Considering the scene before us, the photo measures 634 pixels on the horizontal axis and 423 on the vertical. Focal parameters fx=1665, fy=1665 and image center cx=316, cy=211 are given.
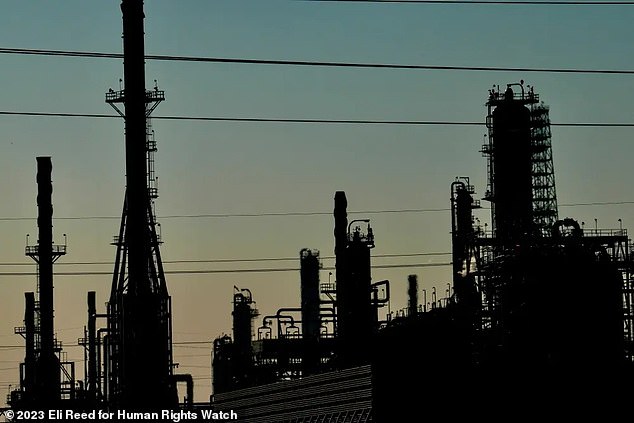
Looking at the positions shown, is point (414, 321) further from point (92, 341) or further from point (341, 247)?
point (92, 341)

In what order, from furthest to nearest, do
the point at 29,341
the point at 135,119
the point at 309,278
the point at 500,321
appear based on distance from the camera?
the point at 309,278, the point at 29,341, the point at 500,321, the point at 135,119

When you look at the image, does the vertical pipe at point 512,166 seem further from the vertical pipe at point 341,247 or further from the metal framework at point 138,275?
the metal framework at point 138,275

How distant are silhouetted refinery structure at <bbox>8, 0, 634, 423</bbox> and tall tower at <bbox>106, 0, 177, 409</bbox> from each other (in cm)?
4

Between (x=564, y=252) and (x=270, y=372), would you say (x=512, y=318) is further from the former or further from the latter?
(x=270, y=372)

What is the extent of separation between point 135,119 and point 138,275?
4.82 meters

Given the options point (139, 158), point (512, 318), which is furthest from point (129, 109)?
point (512, 318)

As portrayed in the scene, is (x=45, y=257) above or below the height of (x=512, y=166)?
below

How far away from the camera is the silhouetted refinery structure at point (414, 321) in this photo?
50906 mm

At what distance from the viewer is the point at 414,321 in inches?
2547

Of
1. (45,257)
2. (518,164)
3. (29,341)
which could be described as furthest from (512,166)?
(29,341)

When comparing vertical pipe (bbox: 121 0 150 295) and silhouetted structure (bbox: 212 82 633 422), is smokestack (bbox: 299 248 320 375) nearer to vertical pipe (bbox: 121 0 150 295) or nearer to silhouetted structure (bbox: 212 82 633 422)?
silhouetted structure (bbox: 212 82 633 422)

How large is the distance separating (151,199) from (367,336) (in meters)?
18.7

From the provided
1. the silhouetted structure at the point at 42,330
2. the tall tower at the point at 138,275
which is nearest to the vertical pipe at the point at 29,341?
the silhouetted structure at the point at 42,330

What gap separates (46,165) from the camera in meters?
61.9
